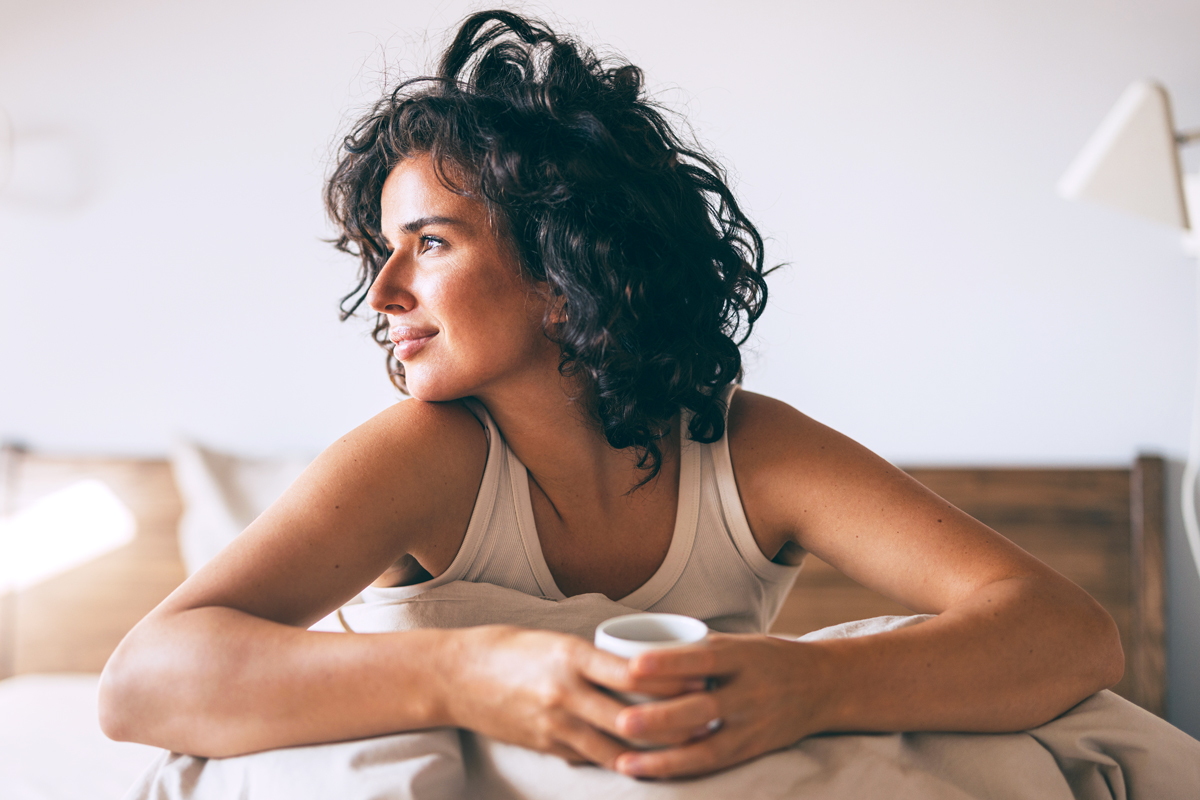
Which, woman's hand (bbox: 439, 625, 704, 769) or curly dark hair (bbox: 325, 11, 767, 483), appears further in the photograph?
curly dark hair (bbox: 325, 11, 767, 483)

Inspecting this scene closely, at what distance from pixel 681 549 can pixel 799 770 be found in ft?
1.18

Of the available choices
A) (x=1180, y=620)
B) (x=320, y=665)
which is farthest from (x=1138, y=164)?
(x=320, y=665)

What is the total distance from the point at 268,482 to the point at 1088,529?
5.91ft

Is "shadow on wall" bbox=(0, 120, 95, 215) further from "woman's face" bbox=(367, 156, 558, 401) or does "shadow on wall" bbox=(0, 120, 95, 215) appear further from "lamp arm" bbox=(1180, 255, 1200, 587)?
"lamp arm" bbox=(1180, 255, 1200, 587)

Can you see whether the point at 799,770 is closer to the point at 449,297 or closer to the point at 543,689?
the point at 543,689

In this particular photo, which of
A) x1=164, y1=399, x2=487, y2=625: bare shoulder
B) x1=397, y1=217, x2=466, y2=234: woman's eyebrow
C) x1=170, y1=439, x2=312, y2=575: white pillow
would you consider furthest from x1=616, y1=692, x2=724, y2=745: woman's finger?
x1=170, y1=439, x2=312, y2=575: white pillow

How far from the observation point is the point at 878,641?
0.70 meters

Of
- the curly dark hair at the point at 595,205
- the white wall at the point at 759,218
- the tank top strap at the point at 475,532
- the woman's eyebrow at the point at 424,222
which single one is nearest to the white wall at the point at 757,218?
the white wall at the point at 759,218

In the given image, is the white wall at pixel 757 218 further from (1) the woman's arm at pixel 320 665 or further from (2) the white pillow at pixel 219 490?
(1) the woman's arm at pixel 320 665

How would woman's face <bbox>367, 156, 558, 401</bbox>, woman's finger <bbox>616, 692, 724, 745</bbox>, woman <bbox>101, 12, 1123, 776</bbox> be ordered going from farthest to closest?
woman's face <bbox>367, 156, 558, 401</bbox> → woman <bbox>101, 12, 1123, 776</bbox> → woman's finger <bbox>616, 692, 724, 745</bbox>

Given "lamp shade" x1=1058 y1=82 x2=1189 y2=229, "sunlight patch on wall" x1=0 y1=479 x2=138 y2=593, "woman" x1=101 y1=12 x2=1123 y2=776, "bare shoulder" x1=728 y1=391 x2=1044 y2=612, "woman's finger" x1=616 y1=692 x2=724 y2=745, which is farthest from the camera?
"sunlight patch on wall" x1=0 y1=479 x2=138 y2=593

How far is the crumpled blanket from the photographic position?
598 millimetres

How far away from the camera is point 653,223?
96cm

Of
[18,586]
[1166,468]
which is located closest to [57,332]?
[18,586]
